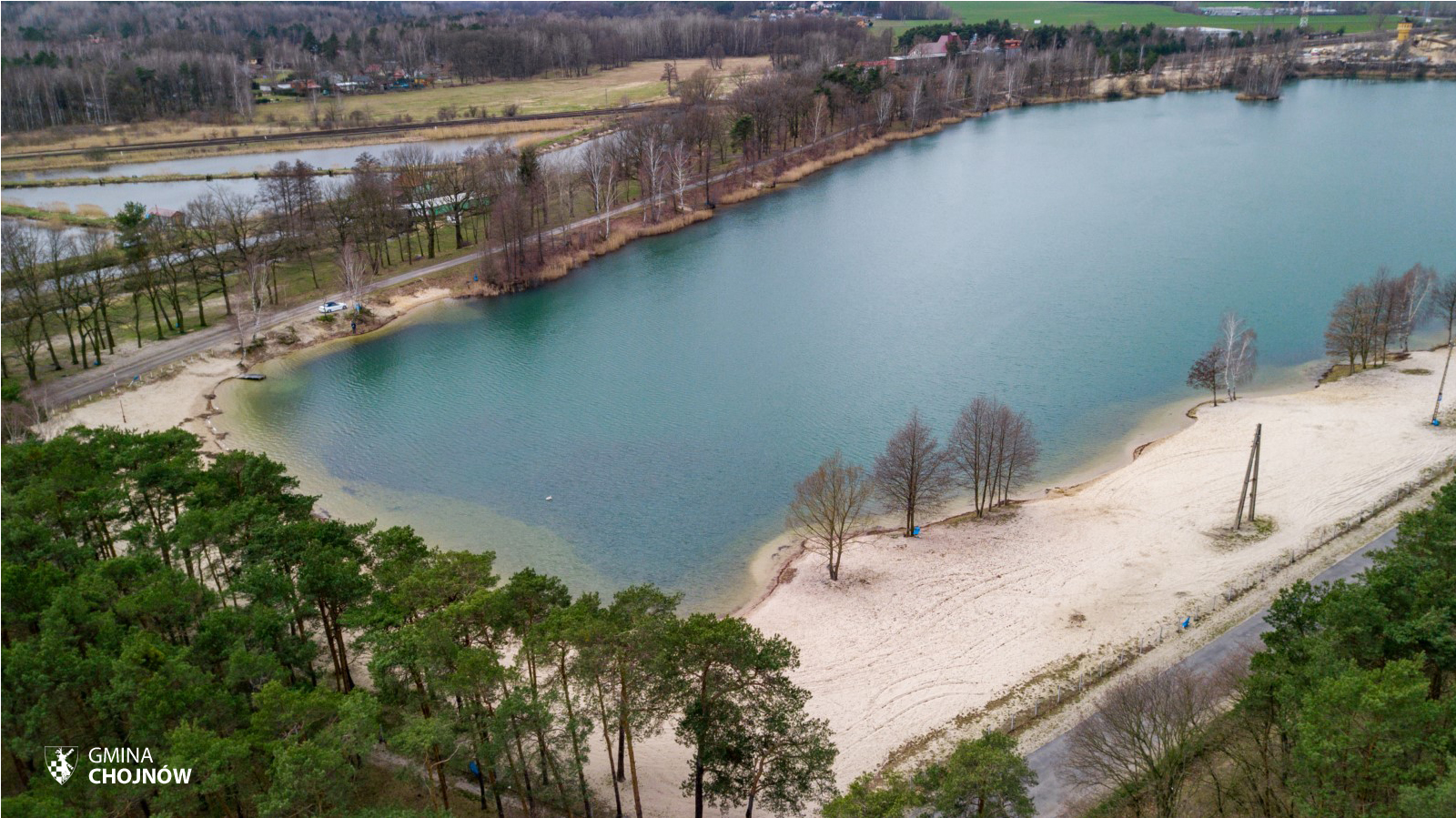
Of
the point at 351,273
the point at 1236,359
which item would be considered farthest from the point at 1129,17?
the point at 351,273

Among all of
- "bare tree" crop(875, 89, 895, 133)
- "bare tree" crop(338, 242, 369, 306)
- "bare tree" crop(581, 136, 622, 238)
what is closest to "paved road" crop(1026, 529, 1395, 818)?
"bare tree" crop(338, 242, 369, 306)

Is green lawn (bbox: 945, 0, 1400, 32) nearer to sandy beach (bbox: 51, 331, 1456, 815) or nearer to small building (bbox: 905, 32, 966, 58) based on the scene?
small building (bbox: 905, 32, 966, 58)

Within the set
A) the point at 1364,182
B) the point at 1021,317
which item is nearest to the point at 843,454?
the point at 1021,317

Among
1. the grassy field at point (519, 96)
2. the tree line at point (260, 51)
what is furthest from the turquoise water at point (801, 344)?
the tree line at point (260, 51)

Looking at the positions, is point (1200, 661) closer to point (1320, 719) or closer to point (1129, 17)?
point (1320, 719)

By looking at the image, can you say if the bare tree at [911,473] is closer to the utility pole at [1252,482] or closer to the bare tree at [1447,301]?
the utility pole at [1252,482]

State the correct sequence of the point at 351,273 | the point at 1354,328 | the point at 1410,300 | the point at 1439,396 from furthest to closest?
the point at 351,273
the point at 1410,300
the point at 1354,328
the point at 1439,396

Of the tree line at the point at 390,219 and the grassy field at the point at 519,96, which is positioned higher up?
the grassy field at the point at 519,96
